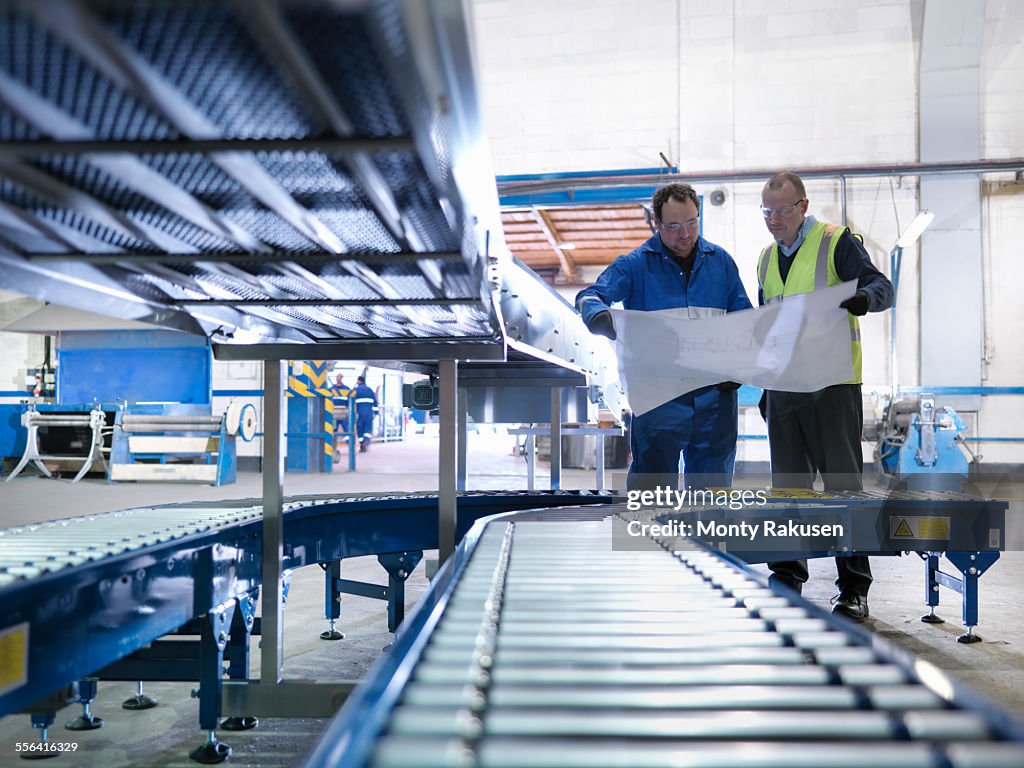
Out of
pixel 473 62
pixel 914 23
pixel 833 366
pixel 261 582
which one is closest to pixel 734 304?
pixel 833 366

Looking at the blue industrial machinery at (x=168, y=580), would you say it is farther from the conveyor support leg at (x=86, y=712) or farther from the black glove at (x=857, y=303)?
the black glove at (x=857, y=303)

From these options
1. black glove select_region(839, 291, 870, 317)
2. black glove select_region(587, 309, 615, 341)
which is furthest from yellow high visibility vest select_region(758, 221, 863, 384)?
black glove select_region(587, 309, 615, 341)

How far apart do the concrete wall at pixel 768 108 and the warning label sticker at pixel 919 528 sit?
5.49 m

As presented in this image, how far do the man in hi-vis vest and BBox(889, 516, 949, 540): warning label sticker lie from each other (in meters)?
0.17

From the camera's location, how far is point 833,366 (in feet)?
7.89

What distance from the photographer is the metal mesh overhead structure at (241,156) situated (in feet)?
2.06

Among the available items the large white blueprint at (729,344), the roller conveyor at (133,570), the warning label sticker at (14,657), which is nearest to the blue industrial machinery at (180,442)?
the roller conveyor at (133,570)

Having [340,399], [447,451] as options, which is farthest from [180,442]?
[447,451]

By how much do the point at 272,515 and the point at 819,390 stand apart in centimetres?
173

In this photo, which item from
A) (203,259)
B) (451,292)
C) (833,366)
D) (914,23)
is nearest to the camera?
(203,259)

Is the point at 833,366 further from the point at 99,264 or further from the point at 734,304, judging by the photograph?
the point at 99,264

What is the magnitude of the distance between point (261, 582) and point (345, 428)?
10390mm

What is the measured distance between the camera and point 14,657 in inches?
43.1
